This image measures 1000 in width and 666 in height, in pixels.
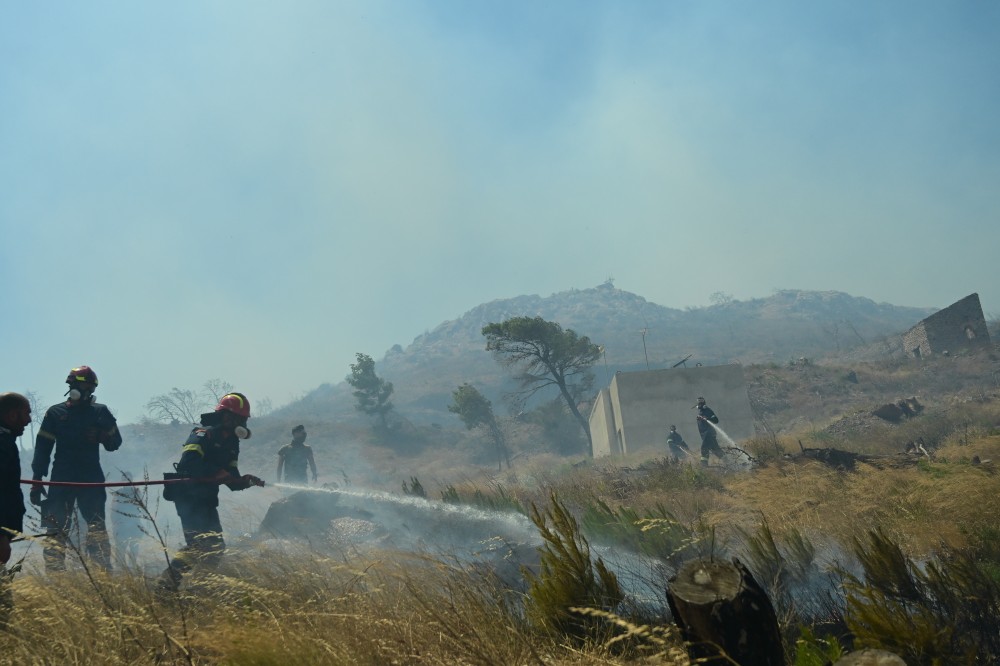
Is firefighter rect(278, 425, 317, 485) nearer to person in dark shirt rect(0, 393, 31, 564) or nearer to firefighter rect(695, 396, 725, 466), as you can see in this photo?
firefighter rect(695, 396, 725, 466)

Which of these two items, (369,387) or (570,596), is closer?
(570,596)

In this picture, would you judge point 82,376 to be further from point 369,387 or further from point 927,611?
point 369,387

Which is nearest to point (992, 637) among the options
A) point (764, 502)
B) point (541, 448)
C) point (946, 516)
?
point (946, 516)

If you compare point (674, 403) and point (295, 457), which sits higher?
point (674, 403)

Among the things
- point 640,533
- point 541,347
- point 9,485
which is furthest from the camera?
point 541,347

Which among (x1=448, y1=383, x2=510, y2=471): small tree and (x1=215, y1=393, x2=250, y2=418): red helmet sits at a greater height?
(x1=448, y1=383, x2=510, y2=471): small tree

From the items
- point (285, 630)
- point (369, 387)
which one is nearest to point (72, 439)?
point (285, 630)

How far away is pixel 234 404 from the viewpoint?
5410mm

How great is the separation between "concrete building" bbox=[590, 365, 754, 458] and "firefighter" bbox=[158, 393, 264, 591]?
21.3 metres

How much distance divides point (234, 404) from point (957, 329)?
1650 inches

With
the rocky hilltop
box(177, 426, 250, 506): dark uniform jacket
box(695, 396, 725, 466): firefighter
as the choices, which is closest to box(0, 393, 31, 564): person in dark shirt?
box(177, 426, 250, 506): dark uniform jacket

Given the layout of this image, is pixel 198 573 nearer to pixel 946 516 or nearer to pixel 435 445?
pixel 946 516

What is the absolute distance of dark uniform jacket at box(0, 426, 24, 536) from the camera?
3166mm

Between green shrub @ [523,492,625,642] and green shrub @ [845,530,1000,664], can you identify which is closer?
green shrub @ [845,530,1000,664]
